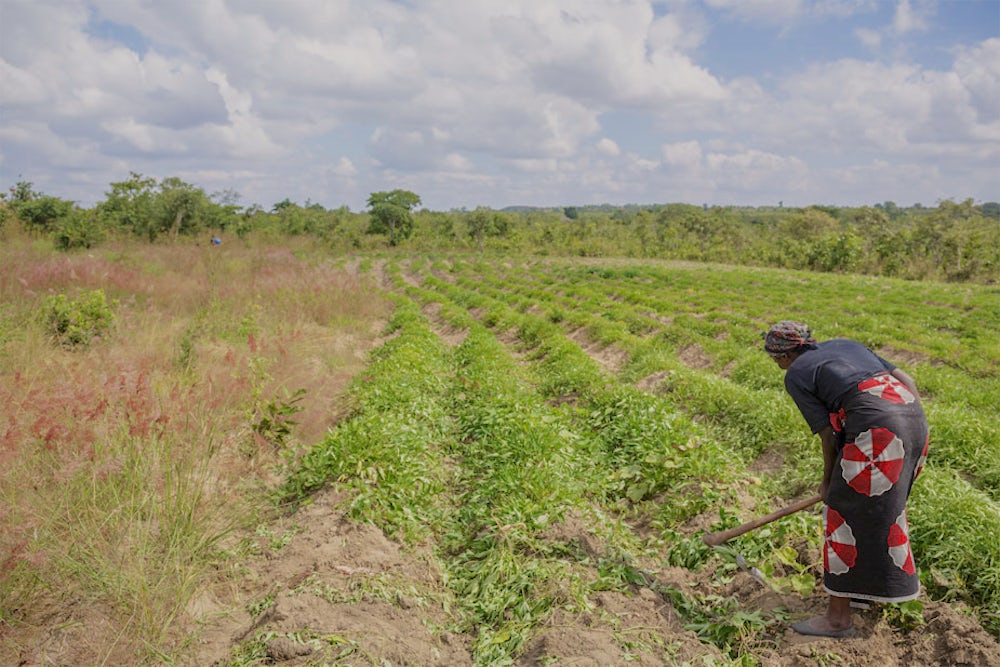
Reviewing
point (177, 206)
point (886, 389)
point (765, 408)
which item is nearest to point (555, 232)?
point (177, 206)

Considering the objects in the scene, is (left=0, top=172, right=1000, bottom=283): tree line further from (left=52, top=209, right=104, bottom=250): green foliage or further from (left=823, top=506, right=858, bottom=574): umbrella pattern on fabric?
(left=823, top=506, right=858, bottom=574): umbrella pattern on fabric

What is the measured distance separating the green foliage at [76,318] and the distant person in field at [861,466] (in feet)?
28.1

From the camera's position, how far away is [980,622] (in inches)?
133

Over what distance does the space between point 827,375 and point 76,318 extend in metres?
8.89

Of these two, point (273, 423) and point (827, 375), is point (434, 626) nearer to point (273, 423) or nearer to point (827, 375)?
point (827, 375)

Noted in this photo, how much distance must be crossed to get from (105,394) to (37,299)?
6.30 meters

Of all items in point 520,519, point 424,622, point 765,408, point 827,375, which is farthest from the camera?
point 765,408

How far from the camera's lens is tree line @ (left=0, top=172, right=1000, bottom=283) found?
78.0 feet

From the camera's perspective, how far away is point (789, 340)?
137 inches

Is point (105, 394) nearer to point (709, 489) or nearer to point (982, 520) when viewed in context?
point (709, 489)

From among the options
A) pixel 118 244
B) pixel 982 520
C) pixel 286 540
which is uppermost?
pixel 118 244

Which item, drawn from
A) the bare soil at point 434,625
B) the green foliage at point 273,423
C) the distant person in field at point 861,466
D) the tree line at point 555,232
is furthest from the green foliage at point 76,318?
the tree line at point 555,232

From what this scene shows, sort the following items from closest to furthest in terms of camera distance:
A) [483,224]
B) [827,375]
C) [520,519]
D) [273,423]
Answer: [827,375] → [520,519] → [273,423] → [483,224]

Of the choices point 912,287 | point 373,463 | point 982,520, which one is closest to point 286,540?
point 373,463
